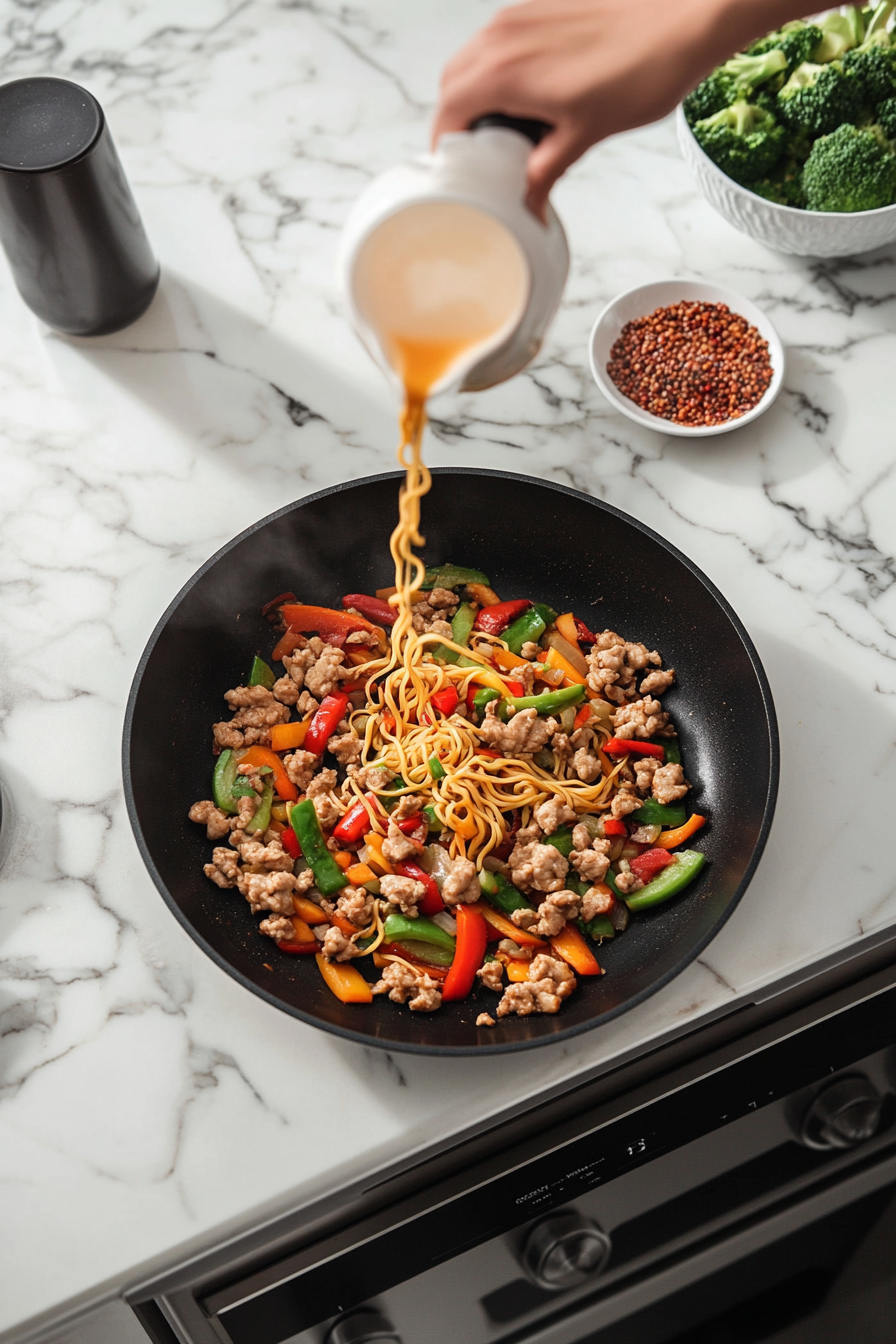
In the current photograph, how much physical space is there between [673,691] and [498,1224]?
3.26 ft

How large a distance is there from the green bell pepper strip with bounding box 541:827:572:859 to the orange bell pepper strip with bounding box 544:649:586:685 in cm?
30

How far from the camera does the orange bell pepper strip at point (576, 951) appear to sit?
5.92ft

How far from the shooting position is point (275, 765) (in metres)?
2.02

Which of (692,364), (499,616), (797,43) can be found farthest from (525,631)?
(797,43)

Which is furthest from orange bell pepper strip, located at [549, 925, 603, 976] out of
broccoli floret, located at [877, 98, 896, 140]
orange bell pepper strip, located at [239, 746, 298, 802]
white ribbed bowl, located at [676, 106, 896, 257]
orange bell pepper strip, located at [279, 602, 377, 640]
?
broccoli floret, located at [877, 98, 896, 140]

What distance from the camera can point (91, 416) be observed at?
2.42 m

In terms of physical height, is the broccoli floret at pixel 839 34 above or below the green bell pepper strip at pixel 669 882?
above

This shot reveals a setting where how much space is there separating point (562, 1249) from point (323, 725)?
0.97 metres

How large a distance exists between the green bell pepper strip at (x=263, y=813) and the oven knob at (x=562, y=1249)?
2.64 ft

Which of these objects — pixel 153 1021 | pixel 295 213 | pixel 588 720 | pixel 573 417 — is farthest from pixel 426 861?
pixel 295 213

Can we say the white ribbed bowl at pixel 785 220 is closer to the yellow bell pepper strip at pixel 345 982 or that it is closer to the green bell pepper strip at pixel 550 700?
the green bell pepper strip at pixel 550 700

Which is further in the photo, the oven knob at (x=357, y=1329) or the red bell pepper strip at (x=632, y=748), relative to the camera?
the red bell pepper strip at (x=632, y=748)

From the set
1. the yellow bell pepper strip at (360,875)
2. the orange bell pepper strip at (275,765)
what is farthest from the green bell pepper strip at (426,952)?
the orange bell pepper strip at (275,765)

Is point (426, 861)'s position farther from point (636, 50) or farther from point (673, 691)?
point (636, 50)
